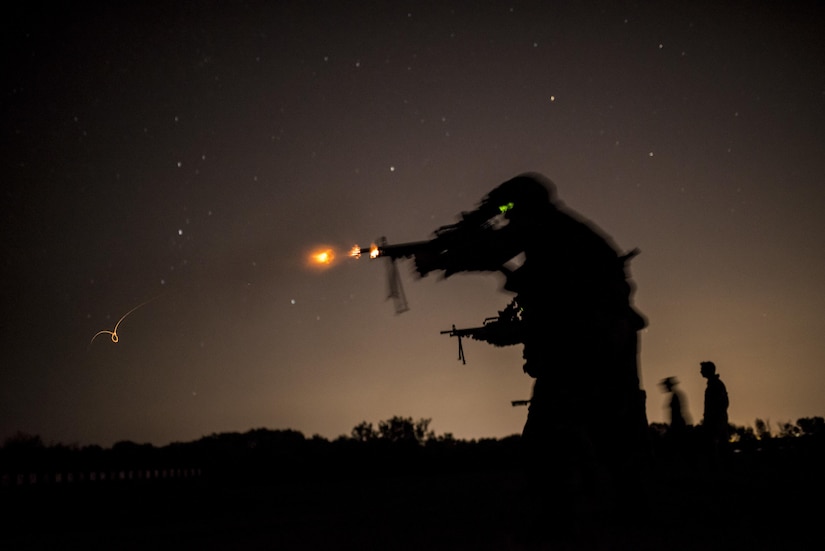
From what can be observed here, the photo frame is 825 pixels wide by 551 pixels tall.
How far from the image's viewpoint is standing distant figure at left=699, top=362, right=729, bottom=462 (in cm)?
959

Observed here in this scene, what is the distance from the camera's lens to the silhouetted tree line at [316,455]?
9.23 meters

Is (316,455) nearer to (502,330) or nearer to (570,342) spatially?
(502,330)

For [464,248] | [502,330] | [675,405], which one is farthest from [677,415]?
[464,248]

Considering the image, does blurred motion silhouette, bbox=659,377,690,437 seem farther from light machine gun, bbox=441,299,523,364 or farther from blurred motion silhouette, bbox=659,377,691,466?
light machine gun, bbox=441,299,523,364

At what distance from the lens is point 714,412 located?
959 cm

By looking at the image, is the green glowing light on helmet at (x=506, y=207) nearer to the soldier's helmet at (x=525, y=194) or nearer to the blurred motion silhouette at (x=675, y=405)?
the soldier's helmet at (x=525, y=194)

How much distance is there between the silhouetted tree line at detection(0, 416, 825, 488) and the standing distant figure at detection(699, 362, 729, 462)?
4.52 ft

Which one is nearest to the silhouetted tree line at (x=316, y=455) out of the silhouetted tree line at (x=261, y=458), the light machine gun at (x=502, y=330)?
the silhouetted tree line at (x=261, y=458)

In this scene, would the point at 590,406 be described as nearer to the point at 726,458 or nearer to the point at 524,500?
the point at 524,500

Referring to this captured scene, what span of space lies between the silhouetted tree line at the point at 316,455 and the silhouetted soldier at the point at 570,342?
5.28 m

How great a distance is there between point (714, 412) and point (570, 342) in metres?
6.99

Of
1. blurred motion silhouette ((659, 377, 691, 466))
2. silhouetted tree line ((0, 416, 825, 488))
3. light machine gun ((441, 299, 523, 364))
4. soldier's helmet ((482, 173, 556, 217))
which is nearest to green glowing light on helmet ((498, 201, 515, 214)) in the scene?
soldier's helmet ((482, 173, 556, 217))

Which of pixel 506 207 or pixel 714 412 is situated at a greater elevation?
pixel 506 207

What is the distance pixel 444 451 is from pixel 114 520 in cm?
1348
